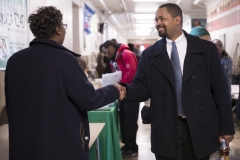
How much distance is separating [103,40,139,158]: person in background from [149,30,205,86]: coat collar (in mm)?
2244

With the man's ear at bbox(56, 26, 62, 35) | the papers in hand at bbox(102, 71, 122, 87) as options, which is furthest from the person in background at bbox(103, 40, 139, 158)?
the man's ear at bbox(56, 26, 62, 35)

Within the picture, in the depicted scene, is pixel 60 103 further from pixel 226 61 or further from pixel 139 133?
pixel 139 133

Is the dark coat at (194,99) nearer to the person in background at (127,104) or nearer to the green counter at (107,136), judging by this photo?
the green counter at (107,136)

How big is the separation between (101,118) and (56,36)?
1689 millimetres

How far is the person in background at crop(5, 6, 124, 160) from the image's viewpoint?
1.55 meters

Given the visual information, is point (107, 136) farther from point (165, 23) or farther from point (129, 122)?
point (165, 23)

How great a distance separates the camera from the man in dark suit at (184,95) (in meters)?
1.88

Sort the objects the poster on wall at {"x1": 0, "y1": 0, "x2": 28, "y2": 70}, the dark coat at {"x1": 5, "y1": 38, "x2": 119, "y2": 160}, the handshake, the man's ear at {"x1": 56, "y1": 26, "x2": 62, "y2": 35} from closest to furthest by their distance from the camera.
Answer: the dark coat at {"x1": 5, "y1": 38, "x2": 119, "y2": 160} → the man's ear at {"x1": 56, "y1": 26, "x2": 62, "y2": 35} → the handshake → the poster on wall at {"x1": 0, "y1": 0, "x2": 28, "y2": 70}

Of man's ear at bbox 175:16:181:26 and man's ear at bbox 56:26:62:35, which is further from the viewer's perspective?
man's ear at bbox 175:16:181:26

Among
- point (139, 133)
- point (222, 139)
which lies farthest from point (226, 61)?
point (222, 139)

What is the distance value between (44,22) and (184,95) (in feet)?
2.95

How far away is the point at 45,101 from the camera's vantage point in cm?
155

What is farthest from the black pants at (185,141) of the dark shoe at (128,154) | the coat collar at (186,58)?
the dark shoe at (128,154)

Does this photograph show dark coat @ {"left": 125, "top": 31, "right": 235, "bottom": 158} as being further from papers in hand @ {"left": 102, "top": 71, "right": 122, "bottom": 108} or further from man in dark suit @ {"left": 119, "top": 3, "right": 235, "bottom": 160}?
papers in hand @ {"left": 102, "top": 71, "right": 122, "bottom": 108}
